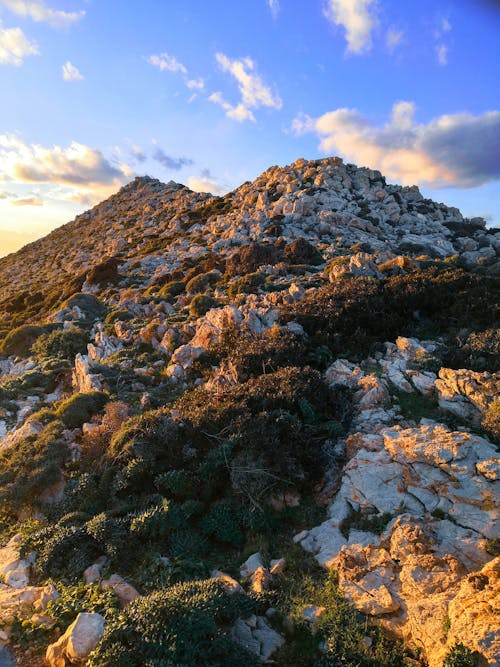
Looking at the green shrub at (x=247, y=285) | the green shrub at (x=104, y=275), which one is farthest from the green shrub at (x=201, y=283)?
the green shrub at (x=104, y=275)

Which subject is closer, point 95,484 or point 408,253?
point 95,484

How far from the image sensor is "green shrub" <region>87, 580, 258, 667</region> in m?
4.93

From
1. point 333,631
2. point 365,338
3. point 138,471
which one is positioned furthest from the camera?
point 365,338

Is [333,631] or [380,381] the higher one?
[380,381]

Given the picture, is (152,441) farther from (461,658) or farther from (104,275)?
(104,275)

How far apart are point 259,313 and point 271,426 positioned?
694cm

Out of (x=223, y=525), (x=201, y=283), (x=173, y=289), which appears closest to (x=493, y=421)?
(x=223, y=525)

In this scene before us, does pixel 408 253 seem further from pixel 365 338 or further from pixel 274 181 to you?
pixel 274 181

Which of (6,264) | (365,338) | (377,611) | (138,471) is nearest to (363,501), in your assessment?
(377,611)

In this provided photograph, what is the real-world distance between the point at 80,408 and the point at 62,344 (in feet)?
25.4

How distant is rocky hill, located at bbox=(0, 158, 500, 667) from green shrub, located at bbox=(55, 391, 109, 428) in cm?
6

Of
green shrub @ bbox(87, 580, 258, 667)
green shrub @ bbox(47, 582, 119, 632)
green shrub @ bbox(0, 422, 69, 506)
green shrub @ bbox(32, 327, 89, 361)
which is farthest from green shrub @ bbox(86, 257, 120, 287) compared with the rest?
green shrub @ bbox(87, 580, 258, 667)

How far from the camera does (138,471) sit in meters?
8.78

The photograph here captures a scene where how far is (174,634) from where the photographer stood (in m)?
5.05
